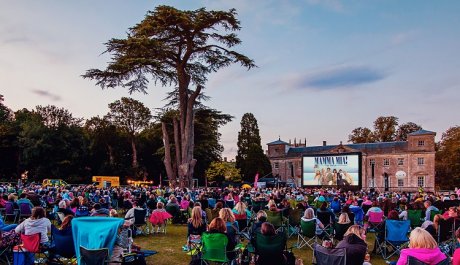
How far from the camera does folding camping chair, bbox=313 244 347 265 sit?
5.58 meters

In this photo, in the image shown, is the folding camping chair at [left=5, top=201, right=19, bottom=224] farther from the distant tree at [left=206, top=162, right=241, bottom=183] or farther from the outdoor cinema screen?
the distant tree at [left=206, top=162, right=241, bottom=183]

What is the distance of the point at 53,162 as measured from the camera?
47812mm

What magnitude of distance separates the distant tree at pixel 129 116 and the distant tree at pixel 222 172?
12062 mm

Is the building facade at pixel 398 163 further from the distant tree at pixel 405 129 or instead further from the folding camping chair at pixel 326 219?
the folding camping chair at pixel 326 219

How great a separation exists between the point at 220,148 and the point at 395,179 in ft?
95.5

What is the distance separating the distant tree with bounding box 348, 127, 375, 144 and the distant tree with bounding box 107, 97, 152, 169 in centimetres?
4112

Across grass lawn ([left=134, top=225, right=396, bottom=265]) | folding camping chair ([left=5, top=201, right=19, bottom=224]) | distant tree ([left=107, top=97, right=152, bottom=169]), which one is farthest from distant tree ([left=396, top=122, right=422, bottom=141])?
folding camping chair ([left=5, top=201, right=19, bottom=224])

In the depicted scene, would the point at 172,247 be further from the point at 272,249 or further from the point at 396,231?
the point at 396,231

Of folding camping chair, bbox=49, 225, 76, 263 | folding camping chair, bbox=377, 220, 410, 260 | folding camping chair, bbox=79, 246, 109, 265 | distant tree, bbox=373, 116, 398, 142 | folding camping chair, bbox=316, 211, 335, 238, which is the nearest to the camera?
folding camping chair, bbox=79, 246, 109, 265

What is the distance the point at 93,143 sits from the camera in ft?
179

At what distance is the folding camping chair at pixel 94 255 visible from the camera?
6.12 meters

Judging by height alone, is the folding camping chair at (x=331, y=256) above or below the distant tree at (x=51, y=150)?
below

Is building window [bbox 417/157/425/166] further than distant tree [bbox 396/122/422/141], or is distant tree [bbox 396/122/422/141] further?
distant tree [bbox 396/122/422/141]

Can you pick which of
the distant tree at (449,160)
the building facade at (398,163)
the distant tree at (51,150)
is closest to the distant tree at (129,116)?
the distant tree at (51,150)
